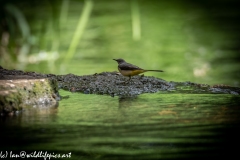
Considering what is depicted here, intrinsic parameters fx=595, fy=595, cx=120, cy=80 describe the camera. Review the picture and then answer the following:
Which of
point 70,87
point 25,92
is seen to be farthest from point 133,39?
point 25,92

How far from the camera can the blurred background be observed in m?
10.7

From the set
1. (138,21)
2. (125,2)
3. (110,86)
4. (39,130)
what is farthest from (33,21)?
(39,130)

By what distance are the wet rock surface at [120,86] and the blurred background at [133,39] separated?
278 cm

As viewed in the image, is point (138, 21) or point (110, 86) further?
point (138, 21)

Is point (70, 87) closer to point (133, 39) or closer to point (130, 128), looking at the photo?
point (130, 128)

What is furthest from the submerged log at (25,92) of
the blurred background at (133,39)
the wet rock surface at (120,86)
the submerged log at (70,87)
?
the blurred background at (133,39)

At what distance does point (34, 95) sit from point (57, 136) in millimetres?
742

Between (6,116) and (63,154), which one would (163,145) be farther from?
(6,116)

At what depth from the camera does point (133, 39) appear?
44.3 feet

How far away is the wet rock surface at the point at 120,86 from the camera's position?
5133 mm

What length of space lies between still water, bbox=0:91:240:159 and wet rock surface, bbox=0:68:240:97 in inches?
7.8

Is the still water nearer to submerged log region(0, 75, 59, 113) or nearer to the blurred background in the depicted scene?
submerged log region(0, 75, 59, 113)

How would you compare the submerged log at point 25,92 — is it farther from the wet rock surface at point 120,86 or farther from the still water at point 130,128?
the wet rock surface at point 120,86

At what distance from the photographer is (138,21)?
1371cm
